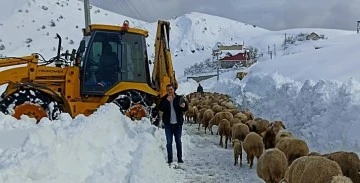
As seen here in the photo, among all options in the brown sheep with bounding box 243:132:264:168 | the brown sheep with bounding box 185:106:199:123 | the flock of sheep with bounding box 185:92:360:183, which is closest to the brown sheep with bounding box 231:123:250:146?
the flock of sheep with bounding box 185:92:360:183

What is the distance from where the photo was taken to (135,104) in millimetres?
11336

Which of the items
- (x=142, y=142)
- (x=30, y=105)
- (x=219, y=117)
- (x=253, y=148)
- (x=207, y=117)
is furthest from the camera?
(x=207, y=117)

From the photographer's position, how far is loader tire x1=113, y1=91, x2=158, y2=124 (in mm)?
11266

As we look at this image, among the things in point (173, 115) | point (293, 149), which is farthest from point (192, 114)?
point (293, 149)

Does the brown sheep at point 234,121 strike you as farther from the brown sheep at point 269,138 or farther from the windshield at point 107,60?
the windshield at point 107,60

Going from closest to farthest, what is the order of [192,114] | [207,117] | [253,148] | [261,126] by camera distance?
[253,148] < [261,126] < [207,117] < [192,114]

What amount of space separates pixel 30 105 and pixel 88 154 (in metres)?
3.91

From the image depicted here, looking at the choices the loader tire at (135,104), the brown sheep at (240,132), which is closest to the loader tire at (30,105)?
the loader tire at (135,104)

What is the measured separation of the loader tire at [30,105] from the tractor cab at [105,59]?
83 cm

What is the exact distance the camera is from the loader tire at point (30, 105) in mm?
10859

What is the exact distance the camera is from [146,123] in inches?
438

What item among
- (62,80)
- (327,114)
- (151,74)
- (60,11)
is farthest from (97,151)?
(60,11)

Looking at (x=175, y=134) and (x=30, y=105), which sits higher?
(x=30, y=105)

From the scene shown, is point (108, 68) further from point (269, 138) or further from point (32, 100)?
point (269, 138)
